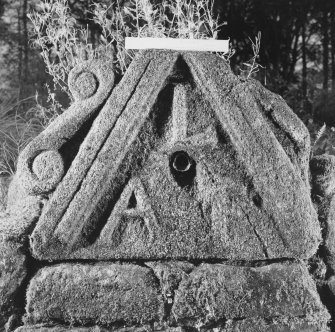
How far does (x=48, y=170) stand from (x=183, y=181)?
0.50 metres

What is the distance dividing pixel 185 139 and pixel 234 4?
6.11 metres

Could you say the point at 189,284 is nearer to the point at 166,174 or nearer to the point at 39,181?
the point at 166,174

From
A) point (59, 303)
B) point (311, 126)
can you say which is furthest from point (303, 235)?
point (311, 126)

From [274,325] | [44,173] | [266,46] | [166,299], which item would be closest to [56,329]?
[166,299]

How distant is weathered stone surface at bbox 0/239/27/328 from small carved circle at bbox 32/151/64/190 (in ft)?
0.84

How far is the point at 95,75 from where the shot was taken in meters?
1.74

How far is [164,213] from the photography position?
67.3 inches

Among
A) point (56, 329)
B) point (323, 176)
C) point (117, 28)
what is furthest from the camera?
point (117, 28)

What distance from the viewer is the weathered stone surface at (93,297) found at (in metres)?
1.66

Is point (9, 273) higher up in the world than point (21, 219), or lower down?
lower down

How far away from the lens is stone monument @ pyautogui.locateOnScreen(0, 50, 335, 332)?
1.67 meters

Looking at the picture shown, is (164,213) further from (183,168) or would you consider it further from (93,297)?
(93,297)

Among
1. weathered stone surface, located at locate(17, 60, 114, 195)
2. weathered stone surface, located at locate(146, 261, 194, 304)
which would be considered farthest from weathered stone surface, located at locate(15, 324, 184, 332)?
weathered stone surface, located at locate(17, 60, 114, 195)

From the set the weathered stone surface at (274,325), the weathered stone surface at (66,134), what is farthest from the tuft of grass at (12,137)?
the weathered stone surface at (274,325)
